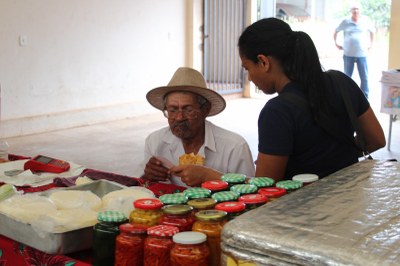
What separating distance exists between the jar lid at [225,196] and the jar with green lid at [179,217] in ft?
0.28

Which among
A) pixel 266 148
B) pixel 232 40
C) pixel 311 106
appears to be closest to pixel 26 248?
pixel 266 148

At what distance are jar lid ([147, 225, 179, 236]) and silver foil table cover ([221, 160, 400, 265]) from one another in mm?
137

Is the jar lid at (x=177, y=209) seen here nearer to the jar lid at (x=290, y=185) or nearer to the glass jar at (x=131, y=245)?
the glass jar at (x=131, y=245)

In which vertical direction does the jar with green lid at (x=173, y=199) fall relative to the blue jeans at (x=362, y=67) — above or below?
above

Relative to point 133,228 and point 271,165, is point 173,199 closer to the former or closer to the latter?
point 133,228

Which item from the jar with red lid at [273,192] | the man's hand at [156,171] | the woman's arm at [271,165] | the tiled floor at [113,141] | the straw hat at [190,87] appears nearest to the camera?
the jar with red lid at [273,192]

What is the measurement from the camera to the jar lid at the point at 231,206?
124 cm

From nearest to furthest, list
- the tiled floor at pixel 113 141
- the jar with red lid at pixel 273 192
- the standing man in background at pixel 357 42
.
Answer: the jar with red lid at pixel 273 192 < the tiled floor at pixel 113 141 < the standing man in background at pixel 357 42

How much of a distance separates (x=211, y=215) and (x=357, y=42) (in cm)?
866

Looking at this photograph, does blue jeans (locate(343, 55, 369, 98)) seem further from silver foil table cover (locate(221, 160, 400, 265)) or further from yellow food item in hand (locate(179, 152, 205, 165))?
silver foil table cover (locate(221, 160, 400, 265))

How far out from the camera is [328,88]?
6.68 ft

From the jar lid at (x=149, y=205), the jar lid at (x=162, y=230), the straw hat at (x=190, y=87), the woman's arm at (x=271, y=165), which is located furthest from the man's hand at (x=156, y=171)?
the jar lid at (x=162, y=230)

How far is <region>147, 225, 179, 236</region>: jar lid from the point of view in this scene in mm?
1174

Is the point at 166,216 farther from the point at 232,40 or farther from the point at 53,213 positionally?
the point at 232,40
